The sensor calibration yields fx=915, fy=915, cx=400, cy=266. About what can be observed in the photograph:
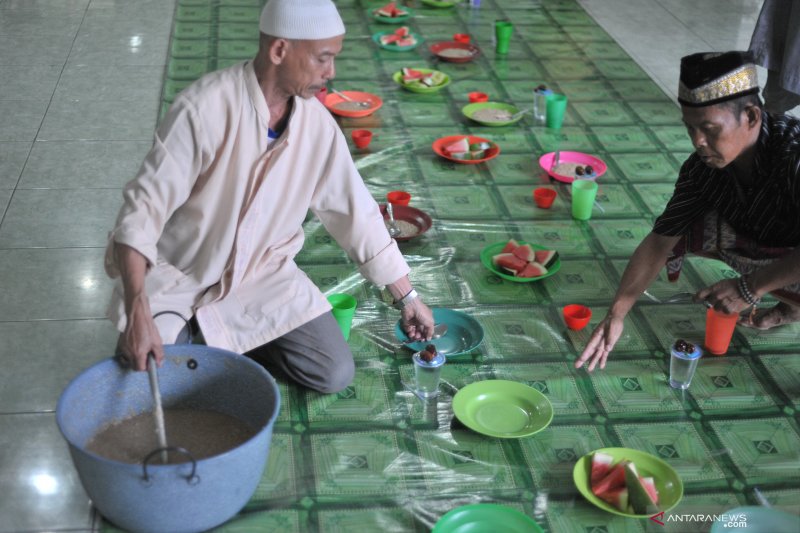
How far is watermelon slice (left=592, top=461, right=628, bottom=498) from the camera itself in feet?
7.34

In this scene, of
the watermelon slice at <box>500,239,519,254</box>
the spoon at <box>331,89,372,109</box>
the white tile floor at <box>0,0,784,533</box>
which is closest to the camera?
the white tile floor at <box>0,0,784,533</box>

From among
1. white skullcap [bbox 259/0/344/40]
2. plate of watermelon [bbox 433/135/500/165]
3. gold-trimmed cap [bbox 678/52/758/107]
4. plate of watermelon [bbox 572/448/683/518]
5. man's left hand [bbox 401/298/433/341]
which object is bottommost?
plate of watermelon [bbox 433/135/500/165]

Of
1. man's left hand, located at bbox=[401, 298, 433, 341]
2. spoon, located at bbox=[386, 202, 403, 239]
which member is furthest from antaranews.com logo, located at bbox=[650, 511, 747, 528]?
spoon, located at bbox=[386, 202, 403, 239]

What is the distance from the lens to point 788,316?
115 inches

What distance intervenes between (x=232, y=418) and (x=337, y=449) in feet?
0.96

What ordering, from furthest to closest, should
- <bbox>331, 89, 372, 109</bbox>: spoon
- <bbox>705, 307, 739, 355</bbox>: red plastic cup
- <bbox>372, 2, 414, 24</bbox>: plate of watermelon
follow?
<bbox>372, 2, 414, 24</bbox>: plate of watermelon → <bbox>331, 89, 372, 109</bbox>: spoon → <bbox>705, 307, 739, 355</bbox>: red plastic cup

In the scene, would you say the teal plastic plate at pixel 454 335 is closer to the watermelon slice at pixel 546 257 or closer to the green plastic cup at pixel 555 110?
the watermelon slice at pixel 546 257

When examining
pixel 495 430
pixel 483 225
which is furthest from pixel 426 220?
pixel 495 430

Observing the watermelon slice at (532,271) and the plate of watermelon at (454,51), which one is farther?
the plate of watermelon at (454,51)

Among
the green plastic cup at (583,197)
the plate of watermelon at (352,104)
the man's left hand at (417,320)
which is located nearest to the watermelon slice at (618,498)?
the man's left hand at (417,320)

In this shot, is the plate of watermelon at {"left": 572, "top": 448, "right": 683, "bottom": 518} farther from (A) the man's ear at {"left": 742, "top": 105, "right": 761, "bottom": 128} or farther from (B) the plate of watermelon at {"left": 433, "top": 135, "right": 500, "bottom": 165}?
(B) the plate of watermelon at {"left": 433, "top": 135, "right": 500, "bottom": 165}

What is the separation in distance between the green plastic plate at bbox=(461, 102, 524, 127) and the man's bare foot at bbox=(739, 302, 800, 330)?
70.0 inches

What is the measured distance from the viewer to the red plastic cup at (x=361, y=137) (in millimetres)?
4082

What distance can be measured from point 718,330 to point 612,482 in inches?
31.5
